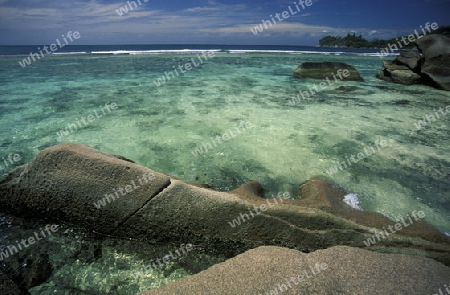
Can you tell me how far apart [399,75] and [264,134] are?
567 inches

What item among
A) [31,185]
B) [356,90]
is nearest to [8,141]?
[31,185]

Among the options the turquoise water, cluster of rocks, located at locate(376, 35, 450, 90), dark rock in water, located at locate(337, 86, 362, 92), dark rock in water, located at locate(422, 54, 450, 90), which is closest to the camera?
the turquoise water

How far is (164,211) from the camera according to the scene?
3252mm

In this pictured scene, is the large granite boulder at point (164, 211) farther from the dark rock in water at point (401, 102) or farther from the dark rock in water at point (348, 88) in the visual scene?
the dark rock in water at point (348, 88)

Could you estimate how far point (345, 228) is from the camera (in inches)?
121

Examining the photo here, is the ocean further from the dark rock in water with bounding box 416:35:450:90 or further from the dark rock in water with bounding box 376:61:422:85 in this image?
the dark rock in water with bounding box 376:61:422:85

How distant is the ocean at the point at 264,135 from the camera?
525cm

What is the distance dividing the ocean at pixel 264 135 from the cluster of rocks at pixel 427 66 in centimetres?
182

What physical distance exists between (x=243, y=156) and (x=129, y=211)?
139 inches

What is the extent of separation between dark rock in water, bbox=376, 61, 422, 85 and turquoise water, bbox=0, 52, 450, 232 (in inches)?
103

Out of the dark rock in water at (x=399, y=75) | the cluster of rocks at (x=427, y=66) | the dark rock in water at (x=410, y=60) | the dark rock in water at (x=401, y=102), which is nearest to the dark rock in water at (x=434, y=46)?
the cluster of rocks at (x=427, y=66)

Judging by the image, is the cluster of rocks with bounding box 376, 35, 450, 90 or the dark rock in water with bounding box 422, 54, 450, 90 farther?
the cluster of rocks with bounding box 376, 35, 450, 90

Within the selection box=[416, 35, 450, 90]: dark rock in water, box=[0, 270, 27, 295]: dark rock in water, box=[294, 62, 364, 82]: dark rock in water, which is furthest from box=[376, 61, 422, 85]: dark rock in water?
box=[0, 270, 27, 295]: dark rock in water

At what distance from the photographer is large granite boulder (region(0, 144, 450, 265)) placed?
10.3 feet
